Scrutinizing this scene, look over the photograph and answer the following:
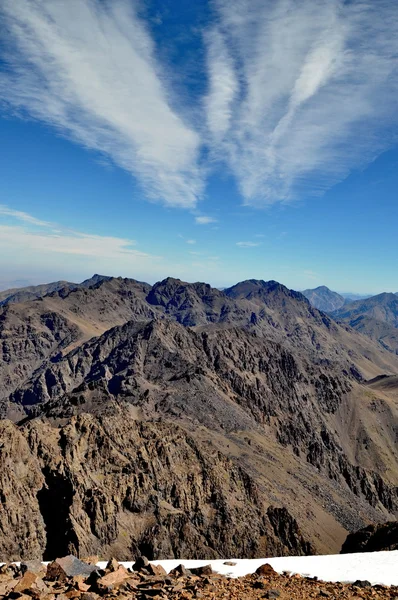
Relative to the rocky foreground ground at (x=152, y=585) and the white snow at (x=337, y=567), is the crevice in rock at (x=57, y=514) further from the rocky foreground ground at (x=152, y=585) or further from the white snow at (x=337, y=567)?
the rocky foreground ground at (x=152, y=585)

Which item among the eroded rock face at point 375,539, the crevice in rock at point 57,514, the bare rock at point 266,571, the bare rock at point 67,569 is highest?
the bare rock at point 266,571

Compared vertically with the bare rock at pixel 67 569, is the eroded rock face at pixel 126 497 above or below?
below

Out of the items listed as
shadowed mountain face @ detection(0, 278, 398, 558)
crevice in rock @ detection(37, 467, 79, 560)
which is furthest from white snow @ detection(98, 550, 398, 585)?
shadowed mountain face @ detection(0, 278, 398, 558)

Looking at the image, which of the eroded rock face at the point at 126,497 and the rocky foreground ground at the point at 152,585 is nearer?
the rocky foreground ground at the point at 152,585

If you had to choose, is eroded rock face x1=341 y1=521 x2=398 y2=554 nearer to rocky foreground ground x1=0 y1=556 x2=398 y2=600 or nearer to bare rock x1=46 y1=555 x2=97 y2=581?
rocky foreground ground x1=0 y1=556 x2=398 y2=600

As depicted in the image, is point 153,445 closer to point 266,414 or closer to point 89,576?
point 89,576

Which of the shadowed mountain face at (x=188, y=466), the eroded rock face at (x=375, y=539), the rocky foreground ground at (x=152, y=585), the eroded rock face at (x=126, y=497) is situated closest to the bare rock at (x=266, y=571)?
the rocky foreground ground at (x=152, y=585)

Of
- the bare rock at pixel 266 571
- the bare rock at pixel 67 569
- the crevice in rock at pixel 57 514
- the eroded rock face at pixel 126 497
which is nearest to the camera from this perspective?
the bare rock at pixel 67 569
